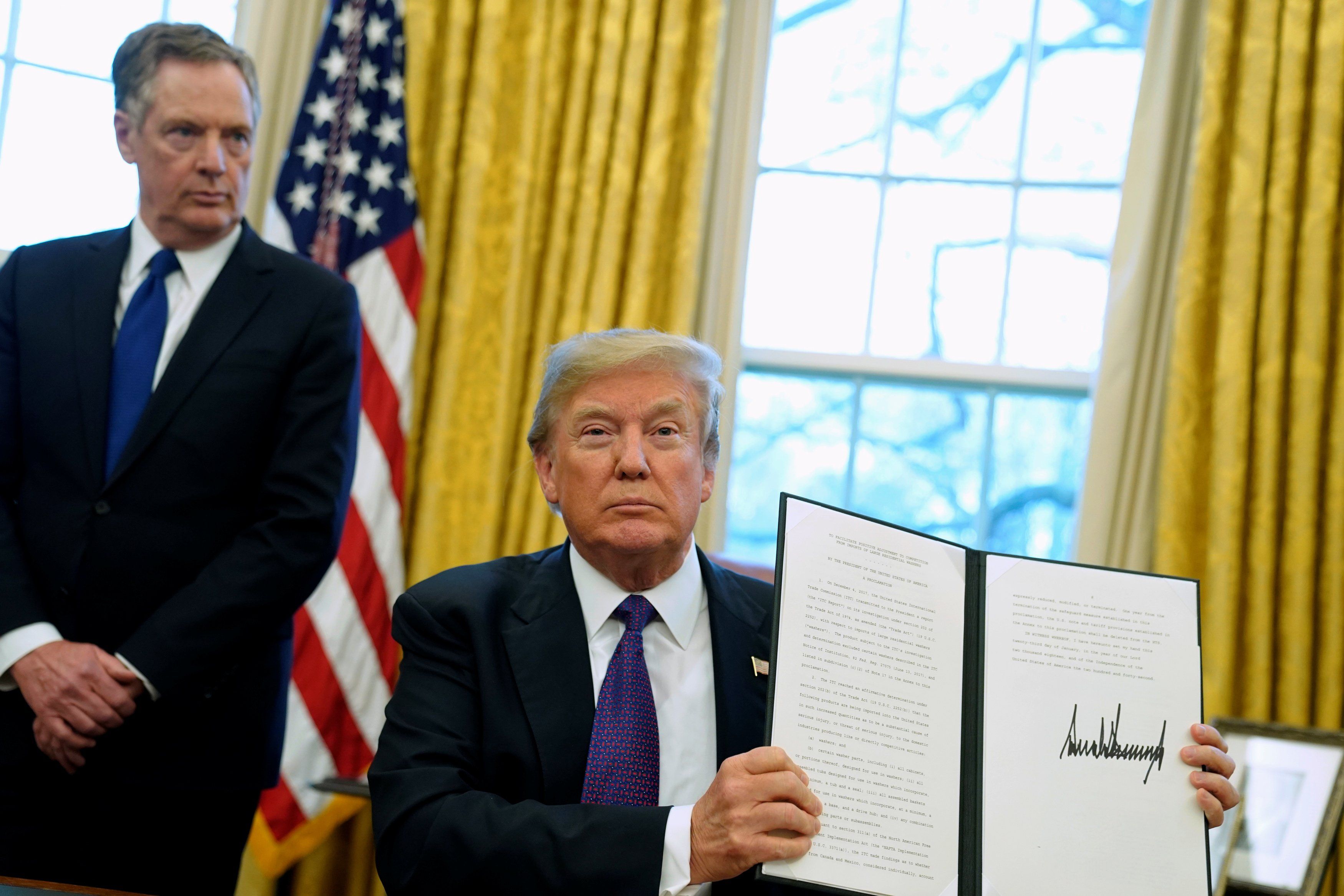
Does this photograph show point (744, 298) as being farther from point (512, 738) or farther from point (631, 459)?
point (512, 738)

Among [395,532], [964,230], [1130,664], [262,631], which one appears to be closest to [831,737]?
[1130,664]

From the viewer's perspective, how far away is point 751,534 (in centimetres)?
402

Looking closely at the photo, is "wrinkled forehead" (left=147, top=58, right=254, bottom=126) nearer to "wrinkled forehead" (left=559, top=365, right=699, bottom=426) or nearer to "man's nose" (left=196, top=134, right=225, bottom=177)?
"man's nose" (left=196, top=134, right=225, bottom=177)

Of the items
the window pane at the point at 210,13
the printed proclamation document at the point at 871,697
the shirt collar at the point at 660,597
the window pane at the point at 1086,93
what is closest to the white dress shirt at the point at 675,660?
the shirt collar at the point at 660,597

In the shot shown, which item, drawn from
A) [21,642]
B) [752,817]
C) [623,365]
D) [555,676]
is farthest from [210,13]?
[752,817]

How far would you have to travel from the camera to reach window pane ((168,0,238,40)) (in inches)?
161

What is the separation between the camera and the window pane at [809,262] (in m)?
4.05

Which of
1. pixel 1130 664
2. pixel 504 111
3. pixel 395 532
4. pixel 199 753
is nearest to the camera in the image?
pixel 1130 664

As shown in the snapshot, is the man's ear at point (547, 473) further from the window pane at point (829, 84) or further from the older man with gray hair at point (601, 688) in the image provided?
the window pane at point (829, 84)

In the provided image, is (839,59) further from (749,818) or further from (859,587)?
(749,818)

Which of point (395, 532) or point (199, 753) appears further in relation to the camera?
point (395, 532)

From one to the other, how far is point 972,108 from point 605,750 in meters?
3.02

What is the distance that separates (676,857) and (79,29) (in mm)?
3707

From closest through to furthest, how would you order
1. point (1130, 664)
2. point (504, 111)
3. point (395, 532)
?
point (1130, 664) < point (395, 532) < point (504, 111)
